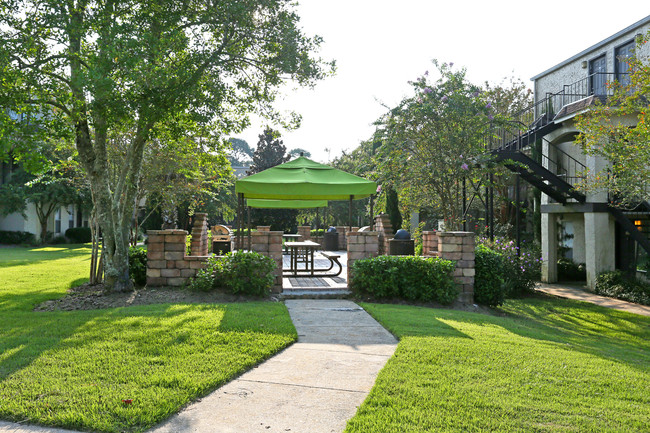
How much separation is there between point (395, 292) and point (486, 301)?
2088 millimetres

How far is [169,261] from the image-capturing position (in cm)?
909

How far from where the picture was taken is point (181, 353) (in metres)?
4.77

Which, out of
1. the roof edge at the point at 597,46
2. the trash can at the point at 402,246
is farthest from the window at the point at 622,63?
the trash can at the point at 402,246

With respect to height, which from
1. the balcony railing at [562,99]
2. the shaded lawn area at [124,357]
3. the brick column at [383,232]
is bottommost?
the shaded lawn area at [124,357]

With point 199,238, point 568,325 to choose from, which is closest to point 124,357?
point 568,325

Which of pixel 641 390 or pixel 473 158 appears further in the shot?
pixel 473 158

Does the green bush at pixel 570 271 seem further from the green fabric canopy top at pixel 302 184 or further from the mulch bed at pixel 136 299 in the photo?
the mulch bed at pixel 136 299

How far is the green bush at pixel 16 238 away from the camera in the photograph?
85.0 feet

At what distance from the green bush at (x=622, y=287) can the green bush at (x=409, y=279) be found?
7.03m

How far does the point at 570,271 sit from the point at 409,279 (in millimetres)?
11342

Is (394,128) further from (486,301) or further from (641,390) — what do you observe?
(641,390)

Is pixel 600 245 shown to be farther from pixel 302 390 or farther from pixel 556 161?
pixel 302 390

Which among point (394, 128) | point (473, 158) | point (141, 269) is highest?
point (394, 128)

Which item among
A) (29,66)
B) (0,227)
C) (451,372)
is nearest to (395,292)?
(451,372)
